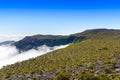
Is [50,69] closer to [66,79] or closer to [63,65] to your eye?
[63,65]

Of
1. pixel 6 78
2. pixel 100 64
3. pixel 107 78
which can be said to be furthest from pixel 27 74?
pixel 107 78

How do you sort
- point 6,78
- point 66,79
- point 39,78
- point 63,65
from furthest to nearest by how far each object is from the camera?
1. point 63,65
2. point 6,78
3. point 39,78
4. point 66,79

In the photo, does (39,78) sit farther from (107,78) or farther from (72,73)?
(107,78)

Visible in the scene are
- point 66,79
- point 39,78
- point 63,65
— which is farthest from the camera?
point 63,65

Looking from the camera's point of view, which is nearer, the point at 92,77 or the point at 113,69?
the point at 92,77

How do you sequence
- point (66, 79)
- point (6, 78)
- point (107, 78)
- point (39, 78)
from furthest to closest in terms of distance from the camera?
point (6, 78) < point (39, 78) < point (66, 79) < point (107, 78)

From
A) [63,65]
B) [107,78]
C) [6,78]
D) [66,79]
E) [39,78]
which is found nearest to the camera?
[107,78]

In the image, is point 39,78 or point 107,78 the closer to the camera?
point 107,78

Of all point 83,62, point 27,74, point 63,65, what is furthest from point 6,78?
point 83,62
